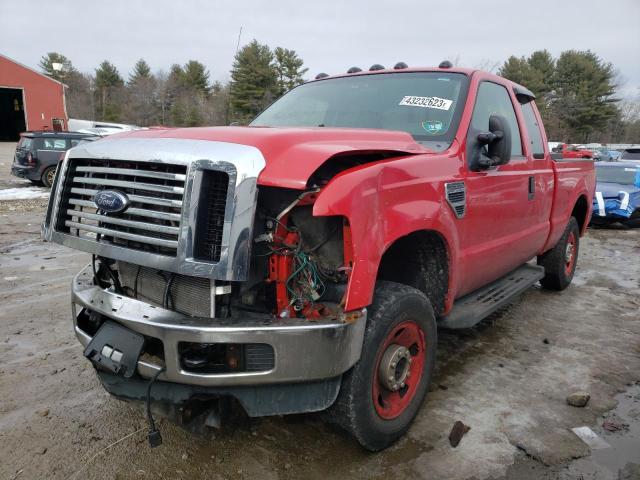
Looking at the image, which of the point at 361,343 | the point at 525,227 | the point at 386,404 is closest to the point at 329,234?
the point at 361,343

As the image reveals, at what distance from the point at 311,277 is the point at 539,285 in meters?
4.59

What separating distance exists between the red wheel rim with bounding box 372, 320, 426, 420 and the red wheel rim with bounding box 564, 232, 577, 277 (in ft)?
11.8

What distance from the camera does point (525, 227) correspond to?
405 cm

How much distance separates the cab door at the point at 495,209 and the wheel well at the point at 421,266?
20 cm

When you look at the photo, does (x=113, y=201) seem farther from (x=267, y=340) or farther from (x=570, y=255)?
(x=570, y=255)

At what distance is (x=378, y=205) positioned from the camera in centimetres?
221

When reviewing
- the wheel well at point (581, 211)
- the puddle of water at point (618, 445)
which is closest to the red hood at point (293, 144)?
the puddle of water at point (618, 445)

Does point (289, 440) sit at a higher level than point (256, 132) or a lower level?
lower

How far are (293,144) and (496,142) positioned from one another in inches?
60.0

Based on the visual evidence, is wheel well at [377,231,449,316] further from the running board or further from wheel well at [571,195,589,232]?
wheel well at [571,195,589,232]

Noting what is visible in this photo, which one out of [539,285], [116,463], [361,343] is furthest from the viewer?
[539,285]

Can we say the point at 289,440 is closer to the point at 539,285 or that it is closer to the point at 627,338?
the point at 627,338

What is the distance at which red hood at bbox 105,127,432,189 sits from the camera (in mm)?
1999

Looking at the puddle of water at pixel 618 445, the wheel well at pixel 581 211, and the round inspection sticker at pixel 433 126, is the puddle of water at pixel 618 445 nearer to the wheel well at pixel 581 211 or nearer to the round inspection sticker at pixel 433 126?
the round inspection sticker at pixel 433 126
